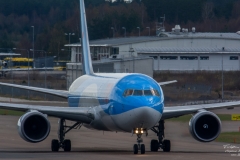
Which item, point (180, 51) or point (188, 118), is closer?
point (188, 118)

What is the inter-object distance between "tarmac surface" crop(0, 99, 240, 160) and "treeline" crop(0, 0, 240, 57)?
6169 cm

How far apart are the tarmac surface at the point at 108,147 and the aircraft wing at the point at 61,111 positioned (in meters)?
1.35

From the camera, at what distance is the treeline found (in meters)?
111

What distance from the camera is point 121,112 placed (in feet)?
81.6

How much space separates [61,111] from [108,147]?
454 cm

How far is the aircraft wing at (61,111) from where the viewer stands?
2716 centimetres

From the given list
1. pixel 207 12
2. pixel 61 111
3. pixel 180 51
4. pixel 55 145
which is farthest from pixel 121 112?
pixel 207 12

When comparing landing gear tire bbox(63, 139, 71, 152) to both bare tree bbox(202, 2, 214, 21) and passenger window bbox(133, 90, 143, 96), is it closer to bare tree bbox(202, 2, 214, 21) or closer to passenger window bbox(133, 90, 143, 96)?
passenger window bbox(133, 90, 143, 96)

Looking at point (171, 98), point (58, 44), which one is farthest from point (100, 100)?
point (58, 44)

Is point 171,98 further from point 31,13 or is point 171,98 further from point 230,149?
point 31,13

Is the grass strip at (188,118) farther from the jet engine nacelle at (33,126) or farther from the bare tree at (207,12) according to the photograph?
the bare tree at (207,12)

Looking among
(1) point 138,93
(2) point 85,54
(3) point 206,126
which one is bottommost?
(3) point 206,126

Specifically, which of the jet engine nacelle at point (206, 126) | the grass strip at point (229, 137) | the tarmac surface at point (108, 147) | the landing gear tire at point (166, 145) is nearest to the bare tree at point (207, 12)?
the tarmac surface at point (108, 147)

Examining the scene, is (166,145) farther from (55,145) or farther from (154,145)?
(55,145)
